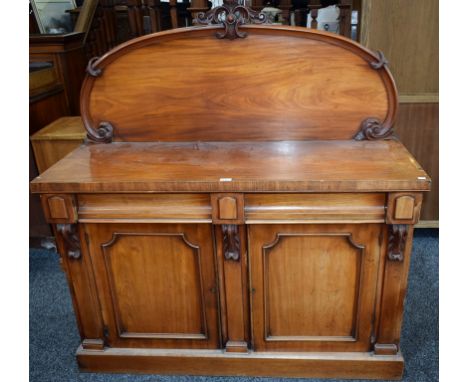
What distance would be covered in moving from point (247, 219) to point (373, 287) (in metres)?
0.50

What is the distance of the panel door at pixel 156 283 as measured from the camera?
1.48 metres

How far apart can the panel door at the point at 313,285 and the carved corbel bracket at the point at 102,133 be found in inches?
27.5

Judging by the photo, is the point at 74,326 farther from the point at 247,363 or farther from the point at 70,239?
the point at 247,363

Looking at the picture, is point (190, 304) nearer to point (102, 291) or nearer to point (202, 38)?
point (102, 291)

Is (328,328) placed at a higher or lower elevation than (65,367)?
higher

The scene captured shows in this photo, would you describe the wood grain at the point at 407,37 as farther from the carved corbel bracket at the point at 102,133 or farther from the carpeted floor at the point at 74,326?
the carved corbel bracket at the point at 102,133

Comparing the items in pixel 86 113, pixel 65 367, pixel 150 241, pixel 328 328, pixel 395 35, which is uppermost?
pixel 395 35

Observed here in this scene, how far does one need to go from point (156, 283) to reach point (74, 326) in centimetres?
70

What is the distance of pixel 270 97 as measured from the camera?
166 centimetres

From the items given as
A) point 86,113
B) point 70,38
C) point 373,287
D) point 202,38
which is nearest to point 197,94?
point 202,38

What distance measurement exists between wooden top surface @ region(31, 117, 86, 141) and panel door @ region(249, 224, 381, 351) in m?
1.20

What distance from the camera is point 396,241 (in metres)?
1.41

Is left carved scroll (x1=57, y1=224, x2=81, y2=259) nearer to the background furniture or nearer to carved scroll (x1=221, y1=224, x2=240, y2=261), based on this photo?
carved scroll (x1=221, y1=224, x2=240, y2=261)

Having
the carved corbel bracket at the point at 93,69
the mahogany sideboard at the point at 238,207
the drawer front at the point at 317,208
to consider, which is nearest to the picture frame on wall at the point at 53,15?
the carved corbel bracket at the point at 93,69
